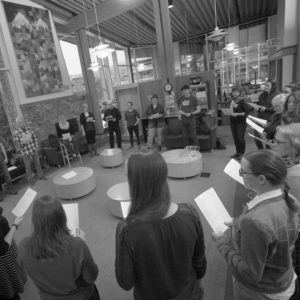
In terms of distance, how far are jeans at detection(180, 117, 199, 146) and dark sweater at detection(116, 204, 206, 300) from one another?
15.1 ft

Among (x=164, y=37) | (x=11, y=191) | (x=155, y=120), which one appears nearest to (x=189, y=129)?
(x=155, y=120)

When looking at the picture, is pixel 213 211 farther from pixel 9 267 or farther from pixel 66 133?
pixel 66 133

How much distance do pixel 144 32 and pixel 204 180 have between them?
967cm

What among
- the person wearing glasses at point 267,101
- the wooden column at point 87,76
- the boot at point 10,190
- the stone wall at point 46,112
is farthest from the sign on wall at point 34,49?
the person wearing glasses at point 267,101

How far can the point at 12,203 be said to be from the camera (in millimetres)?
4328

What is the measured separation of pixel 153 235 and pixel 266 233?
1.52ft

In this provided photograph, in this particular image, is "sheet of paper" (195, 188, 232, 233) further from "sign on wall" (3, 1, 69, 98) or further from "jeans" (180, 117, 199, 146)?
"sign on wall" (3, 1, 69, 98)

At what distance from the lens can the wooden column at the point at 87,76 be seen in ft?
26.9

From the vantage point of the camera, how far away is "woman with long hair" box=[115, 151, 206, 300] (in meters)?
0.94

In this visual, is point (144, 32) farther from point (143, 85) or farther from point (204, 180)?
point (204, 180)

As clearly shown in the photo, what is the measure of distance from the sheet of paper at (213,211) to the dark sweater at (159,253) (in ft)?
0.87

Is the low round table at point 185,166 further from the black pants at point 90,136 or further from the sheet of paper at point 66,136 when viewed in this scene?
the black pants at point 90,136

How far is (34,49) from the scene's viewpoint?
648 cm

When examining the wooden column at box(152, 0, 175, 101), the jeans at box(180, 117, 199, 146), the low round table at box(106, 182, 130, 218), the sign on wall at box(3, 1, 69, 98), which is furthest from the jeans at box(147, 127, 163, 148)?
the sign on wall at box(3, 1, 69, 98)
